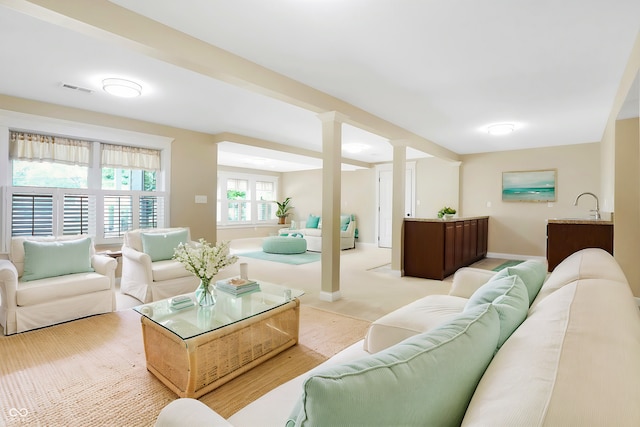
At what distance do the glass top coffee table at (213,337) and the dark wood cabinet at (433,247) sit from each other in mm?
2956

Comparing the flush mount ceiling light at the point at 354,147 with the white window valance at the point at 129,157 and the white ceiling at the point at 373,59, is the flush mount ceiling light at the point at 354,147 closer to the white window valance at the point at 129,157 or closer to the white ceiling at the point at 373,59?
the white ceiling at the point at 373,59

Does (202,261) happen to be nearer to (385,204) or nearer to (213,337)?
(213,337)

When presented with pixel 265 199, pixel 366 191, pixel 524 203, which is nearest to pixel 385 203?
pixel 366 191

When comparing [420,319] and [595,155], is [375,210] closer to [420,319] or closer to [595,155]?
[595,155]

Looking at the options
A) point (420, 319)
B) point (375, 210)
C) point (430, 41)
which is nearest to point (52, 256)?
point (420, 319)

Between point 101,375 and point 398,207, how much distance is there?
13.7ft

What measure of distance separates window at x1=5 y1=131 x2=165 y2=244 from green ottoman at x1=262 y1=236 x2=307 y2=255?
2.72m

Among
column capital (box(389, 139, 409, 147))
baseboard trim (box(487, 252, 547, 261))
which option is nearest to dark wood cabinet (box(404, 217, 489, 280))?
column capital (box(389, 139, 409, 147))

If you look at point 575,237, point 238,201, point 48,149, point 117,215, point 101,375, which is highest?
point 48,149

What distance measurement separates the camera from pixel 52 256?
3.13 m

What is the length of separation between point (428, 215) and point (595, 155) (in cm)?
327

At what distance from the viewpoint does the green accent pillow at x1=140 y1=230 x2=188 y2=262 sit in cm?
388

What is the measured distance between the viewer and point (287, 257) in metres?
6.86

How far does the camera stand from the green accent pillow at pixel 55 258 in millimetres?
3053
